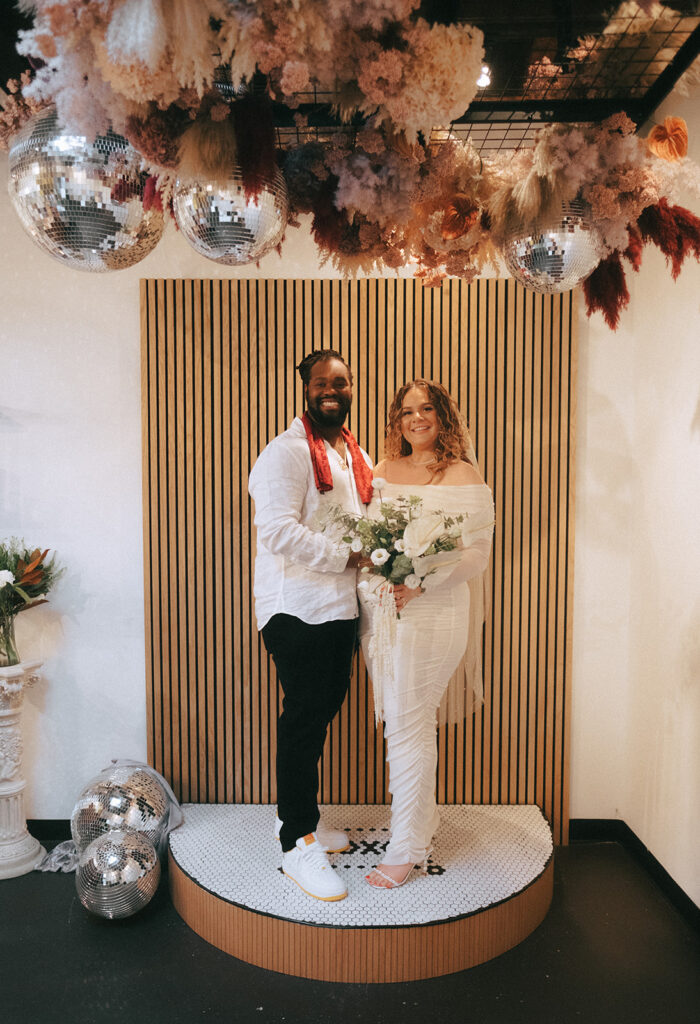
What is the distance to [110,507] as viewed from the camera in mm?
4059

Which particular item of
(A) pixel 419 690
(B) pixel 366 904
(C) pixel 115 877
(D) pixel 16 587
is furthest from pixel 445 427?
(C) pixel 115 877

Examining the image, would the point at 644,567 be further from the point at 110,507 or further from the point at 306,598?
the point at 110,507

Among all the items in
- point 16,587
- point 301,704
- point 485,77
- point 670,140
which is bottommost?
point 301,704

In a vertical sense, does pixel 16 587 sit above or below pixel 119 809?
above

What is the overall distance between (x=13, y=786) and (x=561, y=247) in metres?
3.67

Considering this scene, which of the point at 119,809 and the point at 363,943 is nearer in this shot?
the point at 363,943

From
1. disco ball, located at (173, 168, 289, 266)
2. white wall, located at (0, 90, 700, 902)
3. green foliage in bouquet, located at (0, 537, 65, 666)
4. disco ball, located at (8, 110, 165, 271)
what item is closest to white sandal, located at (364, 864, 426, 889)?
white wall, located at (0, 90, 700, 902)

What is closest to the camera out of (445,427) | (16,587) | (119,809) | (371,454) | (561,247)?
(561,247)

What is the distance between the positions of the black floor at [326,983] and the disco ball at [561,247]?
2.66 m

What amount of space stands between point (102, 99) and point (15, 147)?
327 millimetres

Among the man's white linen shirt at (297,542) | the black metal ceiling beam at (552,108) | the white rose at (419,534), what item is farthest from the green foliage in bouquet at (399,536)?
the black metal ceiling beam at (552,108)

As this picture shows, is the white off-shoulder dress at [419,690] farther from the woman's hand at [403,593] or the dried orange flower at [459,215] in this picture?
the dried orange flower at [459,215]

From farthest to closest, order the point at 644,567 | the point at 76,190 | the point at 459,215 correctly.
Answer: the point at 644,567 → the point at 459,215 → the point at 76,190

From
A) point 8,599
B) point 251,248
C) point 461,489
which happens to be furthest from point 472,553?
point 8,599
